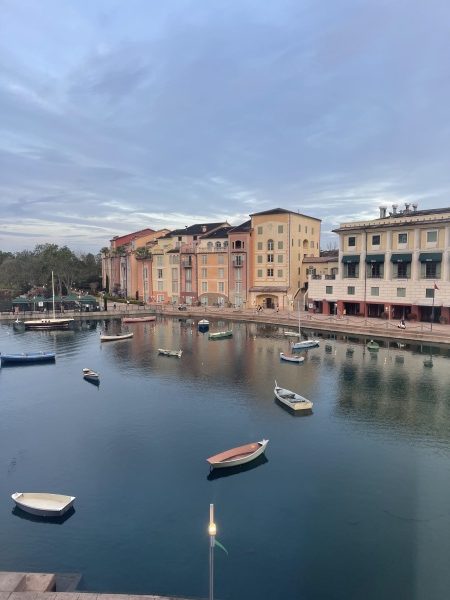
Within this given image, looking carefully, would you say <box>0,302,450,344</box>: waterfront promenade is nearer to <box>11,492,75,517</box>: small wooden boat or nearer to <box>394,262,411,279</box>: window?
<box>394,262,411,279</box>: window

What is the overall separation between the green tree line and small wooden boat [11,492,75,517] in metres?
103

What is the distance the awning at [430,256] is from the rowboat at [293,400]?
41.7m

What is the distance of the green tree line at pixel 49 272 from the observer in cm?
12550

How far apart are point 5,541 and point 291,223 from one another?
82.4 m

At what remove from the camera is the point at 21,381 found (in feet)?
164

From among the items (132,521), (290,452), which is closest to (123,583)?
(132,521)

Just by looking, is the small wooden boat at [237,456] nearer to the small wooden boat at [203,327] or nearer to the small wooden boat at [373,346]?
the small wooden boat at [373,346]

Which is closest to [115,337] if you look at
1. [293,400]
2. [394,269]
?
[293,400]

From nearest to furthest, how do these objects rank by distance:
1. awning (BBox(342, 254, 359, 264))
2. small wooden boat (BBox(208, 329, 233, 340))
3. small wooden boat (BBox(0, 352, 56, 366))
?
small wooden boat (BBox(0, 352, 56, 366)) → small wooden boat (BBox(208, 329, 233, 340)) → awning (BBox(342, 254, 359, 264))

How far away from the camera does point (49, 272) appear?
5138 inches

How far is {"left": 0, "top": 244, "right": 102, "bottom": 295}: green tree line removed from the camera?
412 ft

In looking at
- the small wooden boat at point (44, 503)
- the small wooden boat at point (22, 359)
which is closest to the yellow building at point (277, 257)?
the small wooden boat at point (22, 359)

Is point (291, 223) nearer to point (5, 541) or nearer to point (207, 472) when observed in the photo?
point (207, 472)

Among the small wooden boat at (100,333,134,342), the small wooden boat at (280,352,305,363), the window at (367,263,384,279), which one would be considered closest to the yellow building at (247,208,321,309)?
the window at (367,263,384,279)
